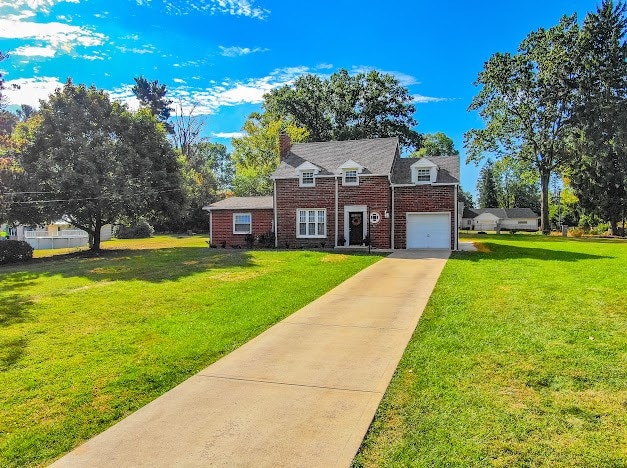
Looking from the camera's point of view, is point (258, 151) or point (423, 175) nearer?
point (423, 175)

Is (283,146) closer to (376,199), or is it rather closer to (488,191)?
(376,199)

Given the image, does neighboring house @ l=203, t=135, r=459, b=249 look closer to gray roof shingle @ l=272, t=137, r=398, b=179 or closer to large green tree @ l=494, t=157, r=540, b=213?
gray roof shingle @ l=272, t=137, r=398, b=179

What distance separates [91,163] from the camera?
75.3 feet

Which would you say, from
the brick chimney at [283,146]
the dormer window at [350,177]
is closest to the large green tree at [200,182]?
the brick chimney at [283,146]

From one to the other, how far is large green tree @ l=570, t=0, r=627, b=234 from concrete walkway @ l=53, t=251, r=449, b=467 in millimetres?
39500

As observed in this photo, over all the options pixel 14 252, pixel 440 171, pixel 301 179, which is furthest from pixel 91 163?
pixel 440 171

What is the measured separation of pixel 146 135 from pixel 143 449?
26.1m

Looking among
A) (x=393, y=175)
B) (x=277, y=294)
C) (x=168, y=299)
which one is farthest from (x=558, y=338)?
(x=393, y=175)

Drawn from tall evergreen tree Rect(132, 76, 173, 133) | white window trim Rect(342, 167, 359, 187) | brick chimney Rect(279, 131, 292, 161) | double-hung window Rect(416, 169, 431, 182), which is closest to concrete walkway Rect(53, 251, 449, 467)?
white window trim Rect(342, 167, 359, 187)

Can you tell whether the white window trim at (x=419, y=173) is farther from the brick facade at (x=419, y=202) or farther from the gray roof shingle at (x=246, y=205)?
the gray roof shingle at (x=246, y=205)

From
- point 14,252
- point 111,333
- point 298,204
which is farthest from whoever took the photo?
point 298,204

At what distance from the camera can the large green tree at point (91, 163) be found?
73.9 feet

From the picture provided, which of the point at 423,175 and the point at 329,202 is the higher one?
the point at 423,175

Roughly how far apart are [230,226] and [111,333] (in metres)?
18.5
